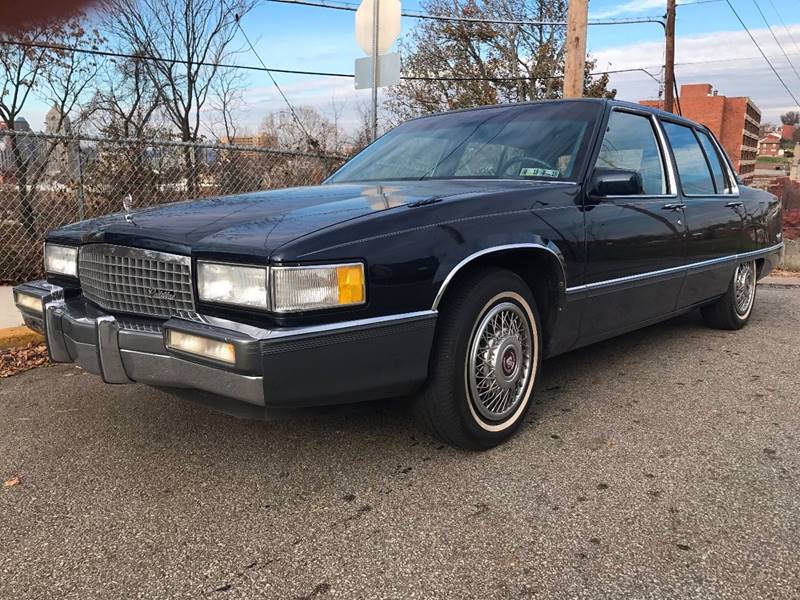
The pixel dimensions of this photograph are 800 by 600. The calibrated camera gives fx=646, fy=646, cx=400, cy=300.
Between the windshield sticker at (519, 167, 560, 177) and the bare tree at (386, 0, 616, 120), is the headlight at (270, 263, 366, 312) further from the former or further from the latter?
the bare tree at (386, 0, 616, 120)

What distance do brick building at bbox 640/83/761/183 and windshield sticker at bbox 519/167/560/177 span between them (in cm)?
7271

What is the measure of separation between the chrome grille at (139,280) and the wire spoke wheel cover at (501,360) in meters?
1.17

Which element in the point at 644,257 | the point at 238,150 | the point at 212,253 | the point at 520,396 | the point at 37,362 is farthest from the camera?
the point at 238,150

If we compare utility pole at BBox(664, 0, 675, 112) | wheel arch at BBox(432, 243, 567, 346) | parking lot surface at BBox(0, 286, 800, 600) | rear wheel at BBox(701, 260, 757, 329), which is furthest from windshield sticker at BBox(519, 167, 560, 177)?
utility pole at BBox(664, 0, 675, 112)

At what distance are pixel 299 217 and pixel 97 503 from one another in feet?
4.32

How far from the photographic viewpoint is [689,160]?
4488 millimetres

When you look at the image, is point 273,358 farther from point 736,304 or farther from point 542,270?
point 736,304

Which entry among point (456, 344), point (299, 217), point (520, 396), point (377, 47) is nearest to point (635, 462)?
point (520, 396)

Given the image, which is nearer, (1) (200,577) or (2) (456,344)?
(1) (200,577)

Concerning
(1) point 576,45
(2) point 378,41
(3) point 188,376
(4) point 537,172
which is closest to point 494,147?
(4) point 537,172

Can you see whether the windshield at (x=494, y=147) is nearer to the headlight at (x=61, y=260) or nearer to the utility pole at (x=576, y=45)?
the headlight at (x=61, y=260)

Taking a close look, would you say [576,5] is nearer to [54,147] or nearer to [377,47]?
[377,47]

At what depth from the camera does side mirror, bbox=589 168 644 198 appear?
326 centimetres

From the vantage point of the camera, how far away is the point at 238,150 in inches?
299
